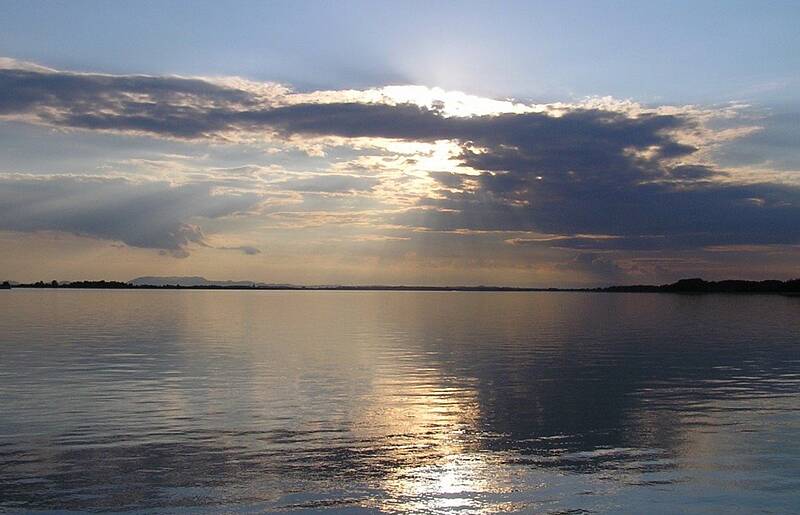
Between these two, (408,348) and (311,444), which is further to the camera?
(408,348)

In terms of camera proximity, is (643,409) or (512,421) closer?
(512,421)

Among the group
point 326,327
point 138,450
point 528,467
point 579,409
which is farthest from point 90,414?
point 326,327

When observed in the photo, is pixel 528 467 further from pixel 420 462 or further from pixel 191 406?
pixel 191 406

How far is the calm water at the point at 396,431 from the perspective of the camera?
60.4 feet

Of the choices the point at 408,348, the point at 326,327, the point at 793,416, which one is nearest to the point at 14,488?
the point at 793,416

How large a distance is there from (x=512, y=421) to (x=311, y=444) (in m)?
8.09

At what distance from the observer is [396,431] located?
25984 millimetres

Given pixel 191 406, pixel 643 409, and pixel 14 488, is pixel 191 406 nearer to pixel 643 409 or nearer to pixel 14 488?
pixel 14 488

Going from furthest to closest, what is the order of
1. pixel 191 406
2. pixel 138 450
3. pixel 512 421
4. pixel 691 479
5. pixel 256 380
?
pixel 256 380
pixel 191 406
pixel 512 421
pixel 138 450
pixel 691 479

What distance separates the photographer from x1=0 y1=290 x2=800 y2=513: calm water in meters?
18.4

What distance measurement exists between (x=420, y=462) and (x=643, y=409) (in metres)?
13.4

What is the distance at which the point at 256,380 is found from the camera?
38.7 metres

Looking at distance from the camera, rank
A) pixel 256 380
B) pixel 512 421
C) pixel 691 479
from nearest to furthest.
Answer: pixel 691 479, pixel 512 421, pixel 256 380

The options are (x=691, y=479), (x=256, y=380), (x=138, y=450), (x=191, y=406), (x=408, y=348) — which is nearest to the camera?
(x=691, y=479)
